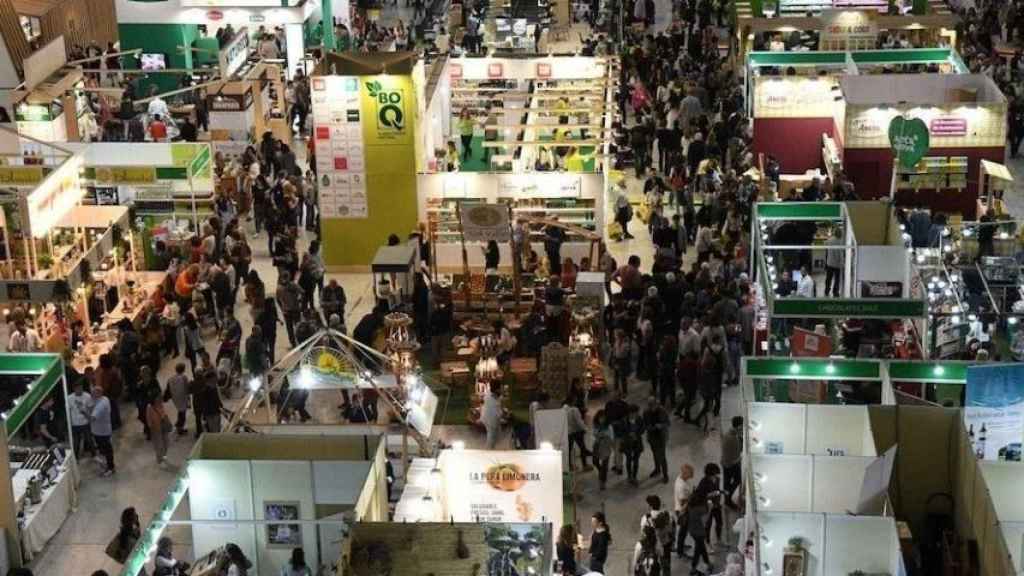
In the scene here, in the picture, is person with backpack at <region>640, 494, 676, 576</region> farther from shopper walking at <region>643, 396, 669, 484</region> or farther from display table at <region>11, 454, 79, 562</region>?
display table at <region>11, 454, 79, 562</region>

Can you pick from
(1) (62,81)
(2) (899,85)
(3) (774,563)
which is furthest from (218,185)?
(3) (774,563)

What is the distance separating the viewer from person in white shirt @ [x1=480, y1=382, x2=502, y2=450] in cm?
1705

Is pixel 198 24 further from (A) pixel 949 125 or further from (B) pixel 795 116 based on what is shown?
(A) pixel 949 125

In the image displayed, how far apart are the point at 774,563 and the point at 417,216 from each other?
35.0ft

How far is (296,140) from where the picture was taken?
2969 centimetres

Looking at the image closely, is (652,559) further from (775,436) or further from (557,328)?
(557,328)

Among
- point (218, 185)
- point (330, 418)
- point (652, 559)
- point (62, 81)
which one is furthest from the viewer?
point (62, 81)

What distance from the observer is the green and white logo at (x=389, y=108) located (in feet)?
72.7

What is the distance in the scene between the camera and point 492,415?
17.0 metres

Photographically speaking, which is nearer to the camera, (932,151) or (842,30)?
(932,151)

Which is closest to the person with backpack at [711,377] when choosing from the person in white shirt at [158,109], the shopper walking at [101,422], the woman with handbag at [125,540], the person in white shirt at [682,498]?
the person in white shirt at [682,498]

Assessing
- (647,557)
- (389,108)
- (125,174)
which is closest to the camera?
(647,557)

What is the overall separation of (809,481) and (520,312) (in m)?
7.40

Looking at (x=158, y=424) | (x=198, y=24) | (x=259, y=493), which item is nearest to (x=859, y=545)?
(x=259, y=493)
